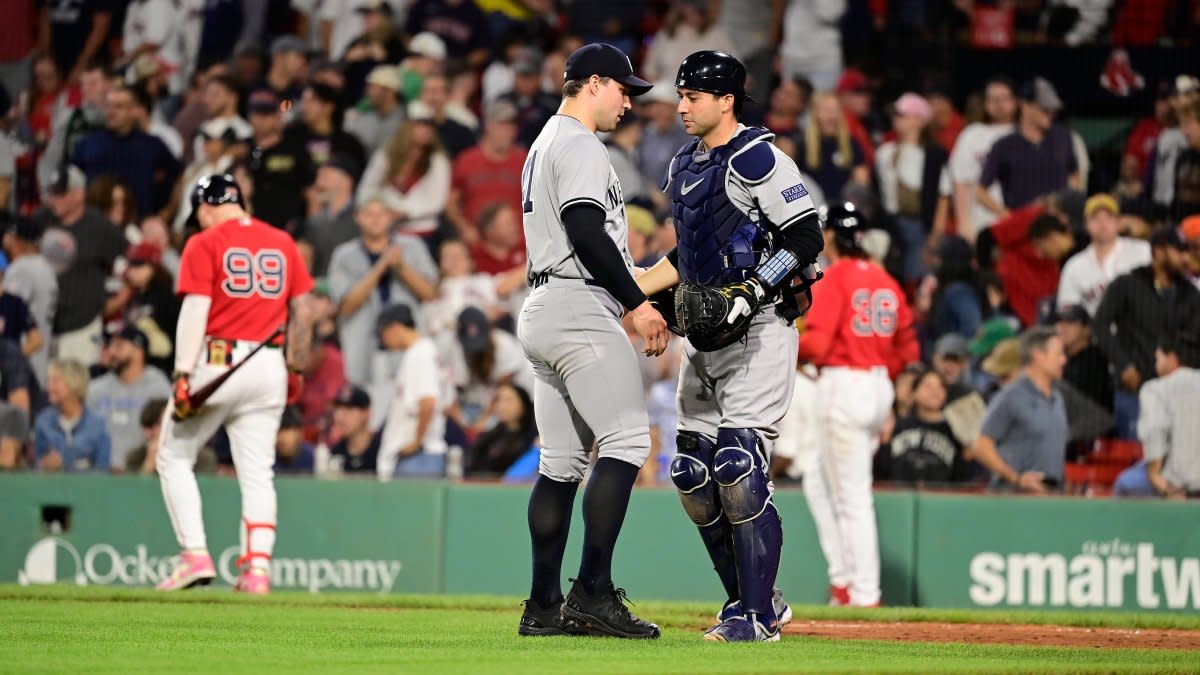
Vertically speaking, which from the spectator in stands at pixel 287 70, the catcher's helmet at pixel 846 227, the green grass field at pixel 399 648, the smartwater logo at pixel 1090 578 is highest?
the spectator in stands at pixel 287 70

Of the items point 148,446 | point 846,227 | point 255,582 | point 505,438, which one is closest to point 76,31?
point 148,446

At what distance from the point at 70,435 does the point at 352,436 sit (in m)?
2.02

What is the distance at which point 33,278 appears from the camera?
1302 cm

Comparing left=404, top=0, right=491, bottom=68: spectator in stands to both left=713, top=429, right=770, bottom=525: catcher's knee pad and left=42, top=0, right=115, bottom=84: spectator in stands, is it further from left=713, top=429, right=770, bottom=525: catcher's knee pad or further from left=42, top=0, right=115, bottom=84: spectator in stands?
left=713, top=429, right=770, bottom=525: catcher's knee pad

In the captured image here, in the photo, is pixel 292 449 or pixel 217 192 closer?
pixel 217 192

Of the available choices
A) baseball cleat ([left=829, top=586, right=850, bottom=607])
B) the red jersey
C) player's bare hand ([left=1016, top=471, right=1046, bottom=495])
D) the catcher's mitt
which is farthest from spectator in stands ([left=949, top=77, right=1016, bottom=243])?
the catcher's mitt

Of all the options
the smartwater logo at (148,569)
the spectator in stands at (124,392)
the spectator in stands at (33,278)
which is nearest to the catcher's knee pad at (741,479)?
the smartwater logo at (148,569)

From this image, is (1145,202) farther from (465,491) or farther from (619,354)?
(619,354)

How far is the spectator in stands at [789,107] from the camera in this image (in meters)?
15.0

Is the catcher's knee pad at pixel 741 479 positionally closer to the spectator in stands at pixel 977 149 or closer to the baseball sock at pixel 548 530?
the baseball sock at pixel 548 530

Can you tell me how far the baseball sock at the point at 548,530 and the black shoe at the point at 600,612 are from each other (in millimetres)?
107

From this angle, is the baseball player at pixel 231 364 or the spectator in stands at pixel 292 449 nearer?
the baseball player at pixel 231 364

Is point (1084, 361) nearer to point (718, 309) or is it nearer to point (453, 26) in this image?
point (718, 309)

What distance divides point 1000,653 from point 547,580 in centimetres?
184
